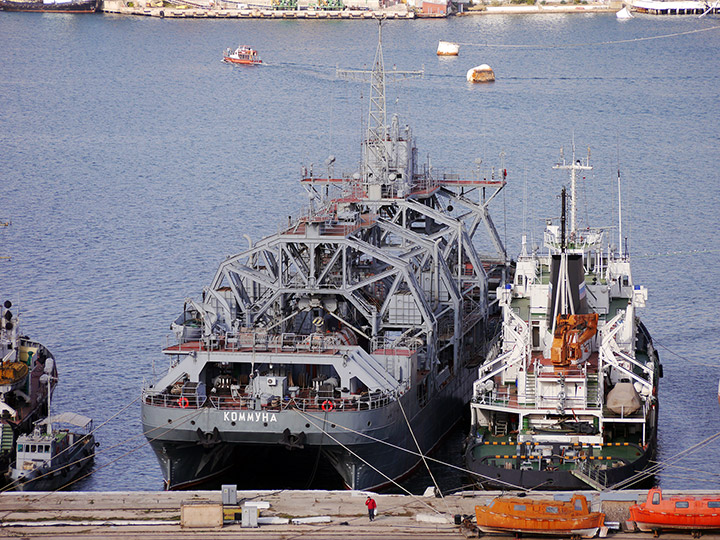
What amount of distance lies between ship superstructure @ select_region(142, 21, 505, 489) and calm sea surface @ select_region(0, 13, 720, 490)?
3.82 meters

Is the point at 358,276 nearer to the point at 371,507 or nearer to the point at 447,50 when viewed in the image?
the point at 371,507

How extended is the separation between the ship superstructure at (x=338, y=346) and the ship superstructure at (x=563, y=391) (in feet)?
11.8

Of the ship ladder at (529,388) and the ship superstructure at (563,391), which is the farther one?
the ship ladder at (529,388)

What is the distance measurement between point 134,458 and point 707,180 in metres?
71.8

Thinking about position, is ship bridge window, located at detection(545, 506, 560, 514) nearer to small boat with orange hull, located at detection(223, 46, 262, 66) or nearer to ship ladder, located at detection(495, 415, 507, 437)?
ship ladder, located at detection(495, 415, 507, 437)

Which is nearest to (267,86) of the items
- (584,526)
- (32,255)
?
(32,255)

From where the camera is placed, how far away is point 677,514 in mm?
49250

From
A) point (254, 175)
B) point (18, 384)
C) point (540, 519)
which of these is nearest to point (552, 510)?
point (540, 519)

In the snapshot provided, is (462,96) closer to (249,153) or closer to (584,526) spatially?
(249,153)

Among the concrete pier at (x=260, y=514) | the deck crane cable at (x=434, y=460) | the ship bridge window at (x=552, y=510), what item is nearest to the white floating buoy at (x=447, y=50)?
the deck crane cable at (x=434, y=460)

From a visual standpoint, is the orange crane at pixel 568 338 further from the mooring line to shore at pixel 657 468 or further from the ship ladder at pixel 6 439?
the ship ladder at pixel 6 439

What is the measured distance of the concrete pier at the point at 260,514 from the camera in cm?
5028

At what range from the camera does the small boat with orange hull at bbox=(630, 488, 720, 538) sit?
49281 millimetres

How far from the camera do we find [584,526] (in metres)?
49.2
